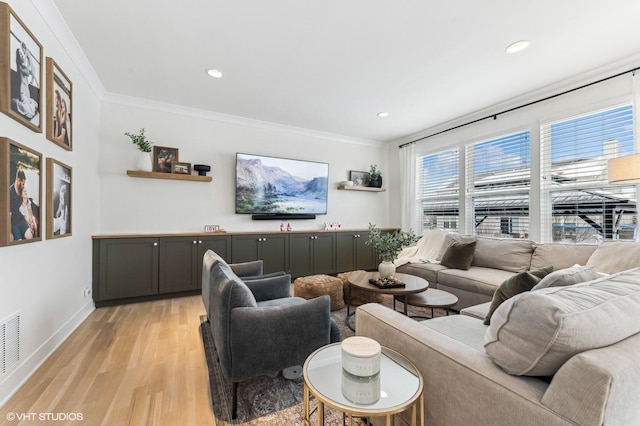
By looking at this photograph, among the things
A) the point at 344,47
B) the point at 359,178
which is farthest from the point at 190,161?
the point at 359,178

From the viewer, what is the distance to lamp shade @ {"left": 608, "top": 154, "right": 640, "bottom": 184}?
2084mm

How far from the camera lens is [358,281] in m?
2.74

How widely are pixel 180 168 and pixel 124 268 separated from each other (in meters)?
1.44

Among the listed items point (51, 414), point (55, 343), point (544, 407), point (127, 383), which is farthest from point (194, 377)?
point (544, 407)

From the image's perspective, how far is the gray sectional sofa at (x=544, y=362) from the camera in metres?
0.72

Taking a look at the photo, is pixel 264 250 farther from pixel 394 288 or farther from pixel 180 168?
pixel 394 288

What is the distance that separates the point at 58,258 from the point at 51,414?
1.30 metres

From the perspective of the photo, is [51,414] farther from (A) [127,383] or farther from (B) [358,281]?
(B) [358,281]

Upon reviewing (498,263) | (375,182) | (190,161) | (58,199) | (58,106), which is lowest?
(498,263)

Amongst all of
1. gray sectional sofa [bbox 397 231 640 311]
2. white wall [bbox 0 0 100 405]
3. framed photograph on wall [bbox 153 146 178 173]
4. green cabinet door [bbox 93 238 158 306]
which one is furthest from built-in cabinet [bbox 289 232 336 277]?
white wall [bbox 0 0 100 405]

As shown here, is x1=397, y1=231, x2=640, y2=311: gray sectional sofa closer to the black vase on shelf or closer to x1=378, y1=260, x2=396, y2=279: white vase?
x1=378, y1=260, x2=396, y2=279: white vase

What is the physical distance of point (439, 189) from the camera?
15.5ft

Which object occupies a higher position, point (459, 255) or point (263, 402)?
point (459, 255)

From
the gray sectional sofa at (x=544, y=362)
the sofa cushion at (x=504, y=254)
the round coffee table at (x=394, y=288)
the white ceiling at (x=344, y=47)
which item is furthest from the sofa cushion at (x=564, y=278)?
the sofa cushion at (x=504, y=254)
